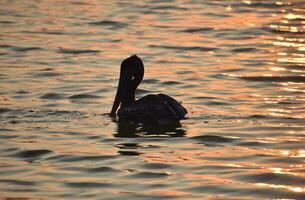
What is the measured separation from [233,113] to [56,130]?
2.86 meters

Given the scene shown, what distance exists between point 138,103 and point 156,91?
8.48ft

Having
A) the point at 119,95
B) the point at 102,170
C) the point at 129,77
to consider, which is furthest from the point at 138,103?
the point at 102,170

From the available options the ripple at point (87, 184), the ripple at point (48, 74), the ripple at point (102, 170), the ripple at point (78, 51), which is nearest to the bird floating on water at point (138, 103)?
the ripple at point (102, 170)

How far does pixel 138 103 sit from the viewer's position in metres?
14.9

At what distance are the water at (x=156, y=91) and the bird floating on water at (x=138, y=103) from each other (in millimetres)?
186

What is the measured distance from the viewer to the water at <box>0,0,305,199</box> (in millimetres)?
11383

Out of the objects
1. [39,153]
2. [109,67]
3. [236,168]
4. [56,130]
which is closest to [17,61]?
[109,67]

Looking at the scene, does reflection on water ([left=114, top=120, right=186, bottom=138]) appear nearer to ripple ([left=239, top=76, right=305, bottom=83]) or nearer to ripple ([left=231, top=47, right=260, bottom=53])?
ripple ([left=239, top=76, right=305, bottom=83])

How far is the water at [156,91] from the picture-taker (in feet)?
37.3

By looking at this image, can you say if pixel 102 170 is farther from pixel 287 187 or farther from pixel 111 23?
pixel 111 23

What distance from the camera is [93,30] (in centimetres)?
2345

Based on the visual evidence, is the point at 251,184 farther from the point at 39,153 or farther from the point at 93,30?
the point at 93,30

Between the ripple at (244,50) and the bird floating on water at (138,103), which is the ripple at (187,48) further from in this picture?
the bird floating on water at (138,103)

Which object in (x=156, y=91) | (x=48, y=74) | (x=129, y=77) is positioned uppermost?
(x=129, y=77)
